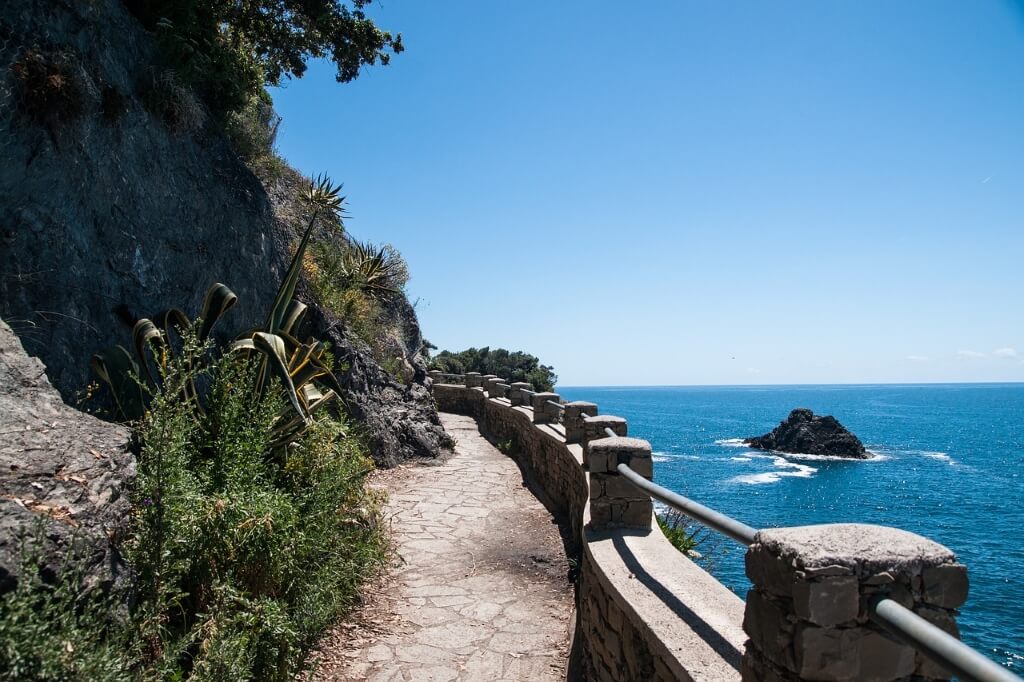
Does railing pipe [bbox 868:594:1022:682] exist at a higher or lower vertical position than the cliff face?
lower

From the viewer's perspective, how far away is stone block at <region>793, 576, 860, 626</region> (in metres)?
1.91

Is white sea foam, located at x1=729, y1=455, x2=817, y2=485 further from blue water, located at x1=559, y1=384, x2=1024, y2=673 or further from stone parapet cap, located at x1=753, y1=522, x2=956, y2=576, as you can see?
stone parapet cap, located at x1=753, y1=522, x2=956, y2=576

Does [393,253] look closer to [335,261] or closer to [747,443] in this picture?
[335,261]

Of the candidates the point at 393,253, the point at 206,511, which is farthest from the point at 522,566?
the point at 393,253

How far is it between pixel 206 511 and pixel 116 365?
7.62ft

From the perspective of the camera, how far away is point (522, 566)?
6293mm

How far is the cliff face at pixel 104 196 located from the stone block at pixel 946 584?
627 cm

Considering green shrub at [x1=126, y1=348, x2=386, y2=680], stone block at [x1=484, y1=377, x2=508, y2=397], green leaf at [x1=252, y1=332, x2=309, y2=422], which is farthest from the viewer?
stone block at [x1=484, y1=377, x2=508, y2=397]

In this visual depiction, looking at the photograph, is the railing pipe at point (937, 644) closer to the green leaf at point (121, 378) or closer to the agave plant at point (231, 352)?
the agave plant at point (231, 352)

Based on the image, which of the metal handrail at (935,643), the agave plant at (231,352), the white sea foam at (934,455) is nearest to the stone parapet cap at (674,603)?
the metal handrail at (935,643)

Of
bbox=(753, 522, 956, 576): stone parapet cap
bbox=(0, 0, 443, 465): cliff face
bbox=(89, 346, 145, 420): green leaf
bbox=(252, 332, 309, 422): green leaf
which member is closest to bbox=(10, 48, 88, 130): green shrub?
bbox=(0, 0, 443, 465): cliff face

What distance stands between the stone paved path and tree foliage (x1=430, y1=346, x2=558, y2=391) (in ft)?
58.8

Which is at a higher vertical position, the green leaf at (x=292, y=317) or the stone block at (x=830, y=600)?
the green leaf at (x=292, y=317)

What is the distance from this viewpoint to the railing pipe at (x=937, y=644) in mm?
1411
